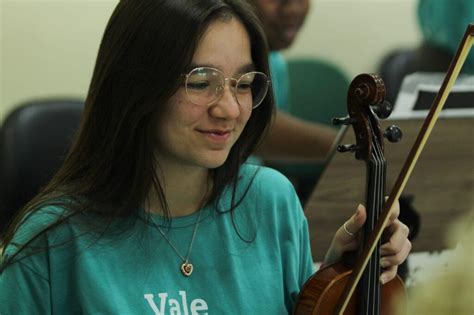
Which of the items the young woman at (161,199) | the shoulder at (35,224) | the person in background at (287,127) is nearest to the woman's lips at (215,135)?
the young woman at (161,199)

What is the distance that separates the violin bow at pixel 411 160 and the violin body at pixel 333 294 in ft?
0.08

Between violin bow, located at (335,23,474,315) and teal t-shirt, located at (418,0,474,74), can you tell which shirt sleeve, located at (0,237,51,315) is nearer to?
violin bow, located at (335,23,474,315)

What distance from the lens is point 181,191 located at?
4.06 feet

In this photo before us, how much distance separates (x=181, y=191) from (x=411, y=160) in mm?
354

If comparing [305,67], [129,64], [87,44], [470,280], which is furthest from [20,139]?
[470,280]

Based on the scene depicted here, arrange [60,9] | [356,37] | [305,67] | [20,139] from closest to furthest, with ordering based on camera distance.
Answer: [20,139] < [60,9] < [305,67] < [356,37]

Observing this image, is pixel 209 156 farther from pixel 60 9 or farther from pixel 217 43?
pixel 60 9

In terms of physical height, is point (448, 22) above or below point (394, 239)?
above

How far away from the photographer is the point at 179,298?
1167 mm

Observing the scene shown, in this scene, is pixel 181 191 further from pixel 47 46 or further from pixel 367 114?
pixel 47 46

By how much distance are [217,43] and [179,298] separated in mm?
342

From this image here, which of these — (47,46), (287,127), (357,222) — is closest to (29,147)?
(287,127)

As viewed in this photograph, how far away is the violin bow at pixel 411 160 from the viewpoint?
0.98 metres

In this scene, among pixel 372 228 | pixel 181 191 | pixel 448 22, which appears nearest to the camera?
pixel 372 228
